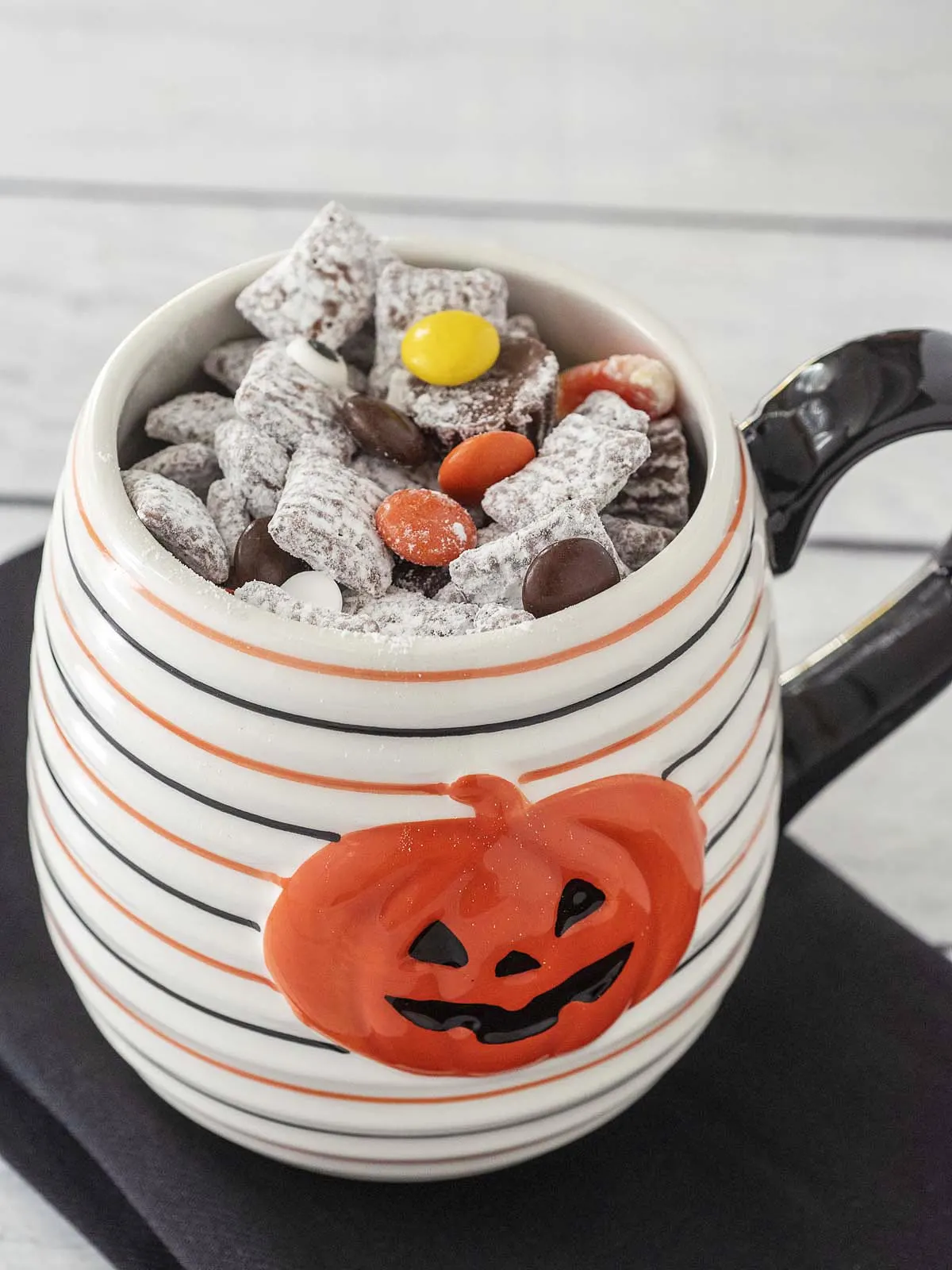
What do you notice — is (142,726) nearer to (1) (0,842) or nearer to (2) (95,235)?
(1) (0,842)

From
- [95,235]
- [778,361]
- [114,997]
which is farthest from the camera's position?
[95,235]

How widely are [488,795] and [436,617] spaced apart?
73mm

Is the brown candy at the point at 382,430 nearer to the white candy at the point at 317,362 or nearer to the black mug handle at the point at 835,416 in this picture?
the white candy at the point at 317,362

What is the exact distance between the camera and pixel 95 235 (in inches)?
54.9

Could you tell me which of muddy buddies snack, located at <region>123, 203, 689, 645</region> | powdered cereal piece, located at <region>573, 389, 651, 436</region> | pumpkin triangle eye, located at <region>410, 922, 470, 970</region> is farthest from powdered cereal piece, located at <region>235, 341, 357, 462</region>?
pumpkin triangle eye, located at <region>410, 922, 470, 970</region>

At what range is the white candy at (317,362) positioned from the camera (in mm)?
614

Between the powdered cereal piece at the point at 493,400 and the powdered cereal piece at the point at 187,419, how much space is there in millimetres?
77

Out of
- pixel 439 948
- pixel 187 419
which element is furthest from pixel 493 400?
pixel 439 948

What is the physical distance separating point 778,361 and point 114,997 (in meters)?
0.92

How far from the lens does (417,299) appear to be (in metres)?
0.63

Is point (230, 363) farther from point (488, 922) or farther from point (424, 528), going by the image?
point (488, 922)

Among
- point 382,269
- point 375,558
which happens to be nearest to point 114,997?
point 375,558

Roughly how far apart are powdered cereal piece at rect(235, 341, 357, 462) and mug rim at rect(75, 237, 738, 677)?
45mm

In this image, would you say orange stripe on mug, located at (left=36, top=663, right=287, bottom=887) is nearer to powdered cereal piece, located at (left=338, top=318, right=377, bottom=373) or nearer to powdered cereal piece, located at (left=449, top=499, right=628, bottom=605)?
powdered cereal piece, located at (left=449, top=499, right=628, bottom=605)
